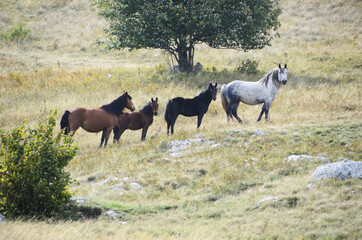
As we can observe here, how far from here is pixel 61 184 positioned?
9086mm

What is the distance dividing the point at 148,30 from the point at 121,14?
7.28 feet

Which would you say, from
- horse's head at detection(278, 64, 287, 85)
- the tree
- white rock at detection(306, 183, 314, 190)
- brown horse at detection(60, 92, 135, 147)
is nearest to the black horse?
brown horse at detection(60, 92, 135, 147)

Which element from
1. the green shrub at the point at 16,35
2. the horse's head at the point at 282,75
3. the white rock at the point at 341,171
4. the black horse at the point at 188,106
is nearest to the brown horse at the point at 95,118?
the black horse at the point at 188,106

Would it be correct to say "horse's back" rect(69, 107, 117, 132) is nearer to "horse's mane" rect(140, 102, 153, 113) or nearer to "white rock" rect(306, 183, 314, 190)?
"horse's mane" rect(140, 102, 153, 113)

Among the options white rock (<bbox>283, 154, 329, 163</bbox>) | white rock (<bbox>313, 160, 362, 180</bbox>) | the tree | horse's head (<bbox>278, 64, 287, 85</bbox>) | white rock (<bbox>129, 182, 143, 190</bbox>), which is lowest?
white rock (<bbox>129, 182, 143, 190</bbox>)

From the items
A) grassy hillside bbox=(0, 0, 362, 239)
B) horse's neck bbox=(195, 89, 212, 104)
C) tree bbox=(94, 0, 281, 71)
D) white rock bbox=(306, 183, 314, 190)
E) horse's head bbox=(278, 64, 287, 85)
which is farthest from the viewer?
tree bbox=(94, 0, 281, 71)

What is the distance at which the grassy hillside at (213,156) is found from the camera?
859 cm

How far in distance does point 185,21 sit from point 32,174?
1944cm

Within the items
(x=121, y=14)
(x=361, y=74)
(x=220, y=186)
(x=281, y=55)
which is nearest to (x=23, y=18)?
(x=121, y=14)

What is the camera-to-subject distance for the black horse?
17.1 m

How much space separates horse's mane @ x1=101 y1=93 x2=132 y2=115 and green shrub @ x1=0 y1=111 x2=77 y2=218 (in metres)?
7.21

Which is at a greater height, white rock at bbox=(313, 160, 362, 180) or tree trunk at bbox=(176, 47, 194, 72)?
tree trunk at bbox=(176, 47, 194, 72)

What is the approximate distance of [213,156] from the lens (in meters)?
13.6

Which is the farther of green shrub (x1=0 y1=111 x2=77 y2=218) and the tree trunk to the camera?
the tree trunk
